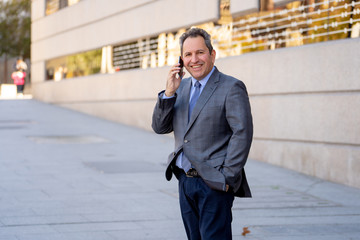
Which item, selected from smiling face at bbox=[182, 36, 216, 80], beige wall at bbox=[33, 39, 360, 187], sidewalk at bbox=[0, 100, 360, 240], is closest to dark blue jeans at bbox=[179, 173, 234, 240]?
smiling face at bbox=[182, 36, 216, 80]

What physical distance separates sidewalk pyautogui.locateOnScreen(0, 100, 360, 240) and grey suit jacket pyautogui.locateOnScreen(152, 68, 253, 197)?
258 centimetres

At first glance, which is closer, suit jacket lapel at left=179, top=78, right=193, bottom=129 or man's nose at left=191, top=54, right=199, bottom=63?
man's nose at left=191, top=54, right=199, bottom=63

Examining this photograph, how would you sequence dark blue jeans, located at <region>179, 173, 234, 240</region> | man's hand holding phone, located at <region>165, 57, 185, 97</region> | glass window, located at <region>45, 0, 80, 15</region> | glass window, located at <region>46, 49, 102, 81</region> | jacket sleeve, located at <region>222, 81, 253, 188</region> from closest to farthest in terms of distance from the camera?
jacket sleeve, located at <region>222, 81, 253, 188</region> < dark blue jeans, located at <region>179, 173, 234, 240</region> < man's hand holding phone, located at <region>165, 57, 185, 97</region> < glass window, located at <region>46, 49, 102, 81</region> < glass window, located at <region>45, 0, 80, 15</region>

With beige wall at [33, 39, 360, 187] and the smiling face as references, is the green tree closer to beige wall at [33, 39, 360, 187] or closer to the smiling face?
beige wall at [33, 39, 360, 187]

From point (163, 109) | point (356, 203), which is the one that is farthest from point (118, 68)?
point (163, 109)

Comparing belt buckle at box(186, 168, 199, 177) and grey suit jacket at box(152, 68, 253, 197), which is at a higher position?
grey suit jacket at box(152, 68, 253, 197)

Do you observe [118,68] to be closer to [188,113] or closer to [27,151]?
[27,151]

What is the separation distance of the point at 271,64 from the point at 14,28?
47.5m

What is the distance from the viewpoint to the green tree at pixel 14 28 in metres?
55.5

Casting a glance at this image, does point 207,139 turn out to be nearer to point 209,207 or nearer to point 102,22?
point 209,207

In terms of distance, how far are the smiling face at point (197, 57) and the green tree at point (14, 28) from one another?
53935 millimetres

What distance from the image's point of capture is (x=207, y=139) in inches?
143

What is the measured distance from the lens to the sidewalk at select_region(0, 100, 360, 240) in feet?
20.9

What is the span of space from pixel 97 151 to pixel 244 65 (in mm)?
3616
